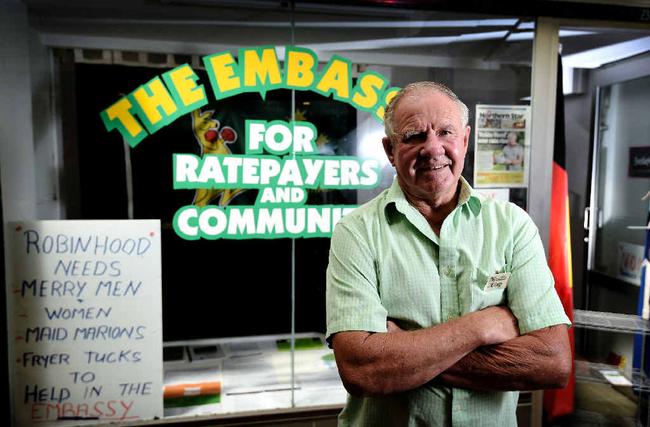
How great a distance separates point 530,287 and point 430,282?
287 millimetres

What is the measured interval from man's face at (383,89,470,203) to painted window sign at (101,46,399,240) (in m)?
1.40

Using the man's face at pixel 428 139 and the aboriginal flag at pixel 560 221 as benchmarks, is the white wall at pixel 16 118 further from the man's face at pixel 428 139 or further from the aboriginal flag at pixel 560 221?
the aboriginal flag at pixel 560 221

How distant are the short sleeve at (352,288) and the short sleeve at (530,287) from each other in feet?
1.28

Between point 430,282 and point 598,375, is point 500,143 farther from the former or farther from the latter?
point 430,282

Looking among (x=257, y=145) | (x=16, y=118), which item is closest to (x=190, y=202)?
(x=257, y=145)

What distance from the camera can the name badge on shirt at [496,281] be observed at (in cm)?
146

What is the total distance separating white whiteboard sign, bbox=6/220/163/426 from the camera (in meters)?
2.58

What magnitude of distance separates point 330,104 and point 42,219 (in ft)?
5.24

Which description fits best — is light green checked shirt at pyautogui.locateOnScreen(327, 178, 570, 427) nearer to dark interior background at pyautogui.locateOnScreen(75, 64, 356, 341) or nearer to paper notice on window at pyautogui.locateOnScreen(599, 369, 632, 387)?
dark interior background at pyautogui.locateOnScreen(75, 64, 356, 341)

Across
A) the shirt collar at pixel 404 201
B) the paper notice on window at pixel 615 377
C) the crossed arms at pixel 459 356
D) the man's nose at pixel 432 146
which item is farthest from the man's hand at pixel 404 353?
the paper notice on window at pixel 615 377

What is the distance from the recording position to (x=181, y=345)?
2969 millimetres

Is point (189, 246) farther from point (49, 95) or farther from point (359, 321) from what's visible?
point (359, 321)

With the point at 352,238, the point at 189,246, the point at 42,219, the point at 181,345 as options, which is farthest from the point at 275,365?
the point at 352,238

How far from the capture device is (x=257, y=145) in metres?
2.76
